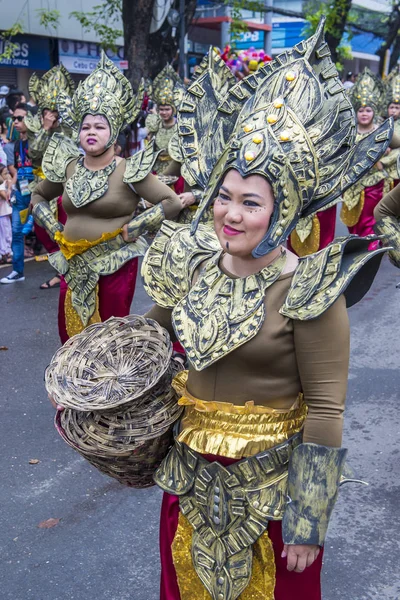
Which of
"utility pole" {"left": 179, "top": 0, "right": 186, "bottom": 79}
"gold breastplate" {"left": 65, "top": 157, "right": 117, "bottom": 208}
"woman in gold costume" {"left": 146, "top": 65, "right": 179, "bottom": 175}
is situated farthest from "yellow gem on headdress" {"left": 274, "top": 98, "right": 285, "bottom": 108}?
"utility pole" {"left": 179, "top": 0, "right": 186, "bottom": 79}

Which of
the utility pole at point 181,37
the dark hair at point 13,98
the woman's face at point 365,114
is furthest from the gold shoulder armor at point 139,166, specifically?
the utility pole at point 181,37

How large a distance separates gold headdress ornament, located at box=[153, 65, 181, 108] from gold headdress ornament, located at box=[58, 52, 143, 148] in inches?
208

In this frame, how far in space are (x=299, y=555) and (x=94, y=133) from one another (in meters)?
3.20

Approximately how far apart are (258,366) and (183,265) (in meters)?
0.44

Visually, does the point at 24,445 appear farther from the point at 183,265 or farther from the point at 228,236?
the point at 228,236

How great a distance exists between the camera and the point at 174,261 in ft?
7.98

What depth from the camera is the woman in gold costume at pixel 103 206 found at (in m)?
4.73

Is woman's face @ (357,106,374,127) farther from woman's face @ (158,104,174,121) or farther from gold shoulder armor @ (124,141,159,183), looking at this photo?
gold shoulder armor @ (124,141,159,183)

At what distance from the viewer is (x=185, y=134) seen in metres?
2.56

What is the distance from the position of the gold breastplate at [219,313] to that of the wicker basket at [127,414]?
18cm

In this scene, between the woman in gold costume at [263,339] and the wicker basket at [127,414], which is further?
the wicker basket at [127,414]

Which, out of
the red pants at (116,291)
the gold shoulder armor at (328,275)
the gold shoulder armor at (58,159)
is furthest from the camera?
the gold shoulder armor at (58,159)

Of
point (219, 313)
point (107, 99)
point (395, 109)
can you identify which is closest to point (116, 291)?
point (107, 99)

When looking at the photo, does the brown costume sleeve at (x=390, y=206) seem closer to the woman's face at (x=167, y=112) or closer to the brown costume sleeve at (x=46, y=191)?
the brown costume sleeve at (x=46, y=191)
